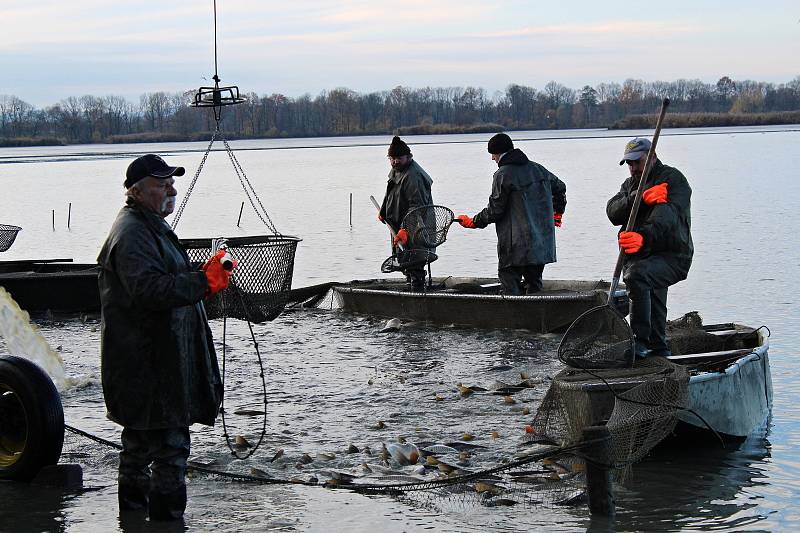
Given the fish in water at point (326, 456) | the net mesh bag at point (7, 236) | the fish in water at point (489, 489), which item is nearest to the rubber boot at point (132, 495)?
the fish in water at point (326, 456)

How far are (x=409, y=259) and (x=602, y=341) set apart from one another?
5.60 m

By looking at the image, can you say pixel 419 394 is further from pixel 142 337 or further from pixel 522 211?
pixel 142 337

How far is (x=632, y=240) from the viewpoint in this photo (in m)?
8.59

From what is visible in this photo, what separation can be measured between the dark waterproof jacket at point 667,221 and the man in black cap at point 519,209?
3642mm

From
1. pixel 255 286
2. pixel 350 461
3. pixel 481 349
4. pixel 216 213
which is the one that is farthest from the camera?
pixel 216 213

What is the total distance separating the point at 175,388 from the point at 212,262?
717 millimetres

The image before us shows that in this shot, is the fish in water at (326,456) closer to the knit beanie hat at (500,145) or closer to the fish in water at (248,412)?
the fish in water at (248,412)

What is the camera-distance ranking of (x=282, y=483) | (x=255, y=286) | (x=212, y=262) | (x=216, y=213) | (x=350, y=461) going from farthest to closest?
(x=216, y=213) < (x=255, y=286) < (x=350, y=461) < (x=282, y=483) < (x=212, y=262)

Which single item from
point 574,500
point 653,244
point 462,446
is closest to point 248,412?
point 462,446

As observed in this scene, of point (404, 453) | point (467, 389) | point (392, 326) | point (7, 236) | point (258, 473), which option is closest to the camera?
point (258, 473)

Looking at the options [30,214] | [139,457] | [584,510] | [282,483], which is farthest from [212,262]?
[30,214]

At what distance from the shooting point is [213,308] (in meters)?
9.48

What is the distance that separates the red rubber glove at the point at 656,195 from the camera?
28.3 feet

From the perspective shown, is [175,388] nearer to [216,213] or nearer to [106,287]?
[106,287]
